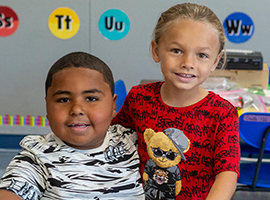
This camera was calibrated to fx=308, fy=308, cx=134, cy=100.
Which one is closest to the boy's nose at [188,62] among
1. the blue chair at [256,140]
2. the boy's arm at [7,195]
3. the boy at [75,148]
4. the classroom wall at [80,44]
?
the boy at [75,148]

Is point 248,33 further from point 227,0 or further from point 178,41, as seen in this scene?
point 178,41

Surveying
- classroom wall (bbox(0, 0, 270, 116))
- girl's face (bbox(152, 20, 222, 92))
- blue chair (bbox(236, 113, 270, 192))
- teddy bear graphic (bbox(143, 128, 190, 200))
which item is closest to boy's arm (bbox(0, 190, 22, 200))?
teddy bear graphic (bbox(143, 128, 190, 200))

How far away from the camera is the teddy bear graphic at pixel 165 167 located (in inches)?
37.7

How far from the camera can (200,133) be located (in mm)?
930

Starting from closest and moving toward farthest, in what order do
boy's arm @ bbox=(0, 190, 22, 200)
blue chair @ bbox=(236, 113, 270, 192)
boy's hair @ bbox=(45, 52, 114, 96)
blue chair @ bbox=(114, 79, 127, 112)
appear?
1. boy's arm @ bbox=(0, 190, 22, 200)
2. boy's hair @ bbox=(45, 52, 114, 96)
3. blue chair @ bbox=(236, 113, 270, 192)
4. blue chair @ bbox=(114, 79, 127, 112)

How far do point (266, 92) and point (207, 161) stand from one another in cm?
122

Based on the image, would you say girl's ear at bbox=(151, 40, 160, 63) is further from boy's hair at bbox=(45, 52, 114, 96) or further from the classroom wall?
the classroom wall

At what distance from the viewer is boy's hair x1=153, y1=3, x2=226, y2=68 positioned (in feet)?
3.00

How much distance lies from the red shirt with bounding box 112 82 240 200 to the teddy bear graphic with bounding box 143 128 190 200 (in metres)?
0.02

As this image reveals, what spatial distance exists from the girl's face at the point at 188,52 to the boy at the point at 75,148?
197 millimetres

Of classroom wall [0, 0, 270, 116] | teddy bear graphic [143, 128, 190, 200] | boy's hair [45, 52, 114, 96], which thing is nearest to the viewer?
boy's hair [45, 52, 114, 96]

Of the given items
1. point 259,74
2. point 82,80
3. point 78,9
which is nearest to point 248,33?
point 259,74

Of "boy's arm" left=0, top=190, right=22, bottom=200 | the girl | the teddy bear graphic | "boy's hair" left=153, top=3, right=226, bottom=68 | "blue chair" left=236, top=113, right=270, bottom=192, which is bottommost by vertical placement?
"blue chair" left=236, top=113, right=270, bottom=192

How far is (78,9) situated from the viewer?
3.29 metres
